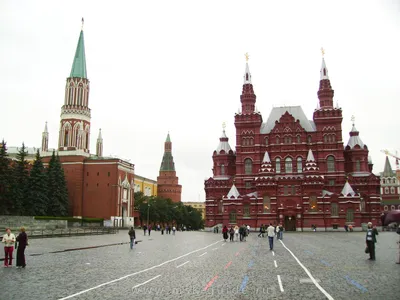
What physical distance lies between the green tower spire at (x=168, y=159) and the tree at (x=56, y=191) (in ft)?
270

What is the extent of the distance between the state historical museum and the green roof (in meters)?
33.3

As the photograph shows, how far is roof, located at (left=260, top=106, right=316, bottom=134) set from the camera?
3211 inches

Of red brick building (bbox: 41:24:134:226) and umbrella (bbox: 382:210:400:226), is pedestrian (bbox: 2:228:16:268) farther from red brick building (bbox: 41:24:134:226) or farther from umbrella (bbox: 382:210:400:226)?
red brick building (bbox: 41:24:134:226)

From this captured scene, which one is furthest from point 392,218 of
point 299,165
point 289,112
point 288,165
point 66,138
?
point 66,138

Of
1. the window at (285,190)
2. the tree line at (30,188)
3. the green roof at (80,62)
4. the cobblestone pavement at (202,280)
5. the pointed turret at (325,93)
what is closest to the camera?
the cobblestone pavement at (202,280)

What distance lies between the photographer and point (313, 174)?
243 ft

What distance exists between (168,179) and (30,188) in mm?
90047

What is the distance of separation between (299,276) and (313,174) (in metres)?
61.8

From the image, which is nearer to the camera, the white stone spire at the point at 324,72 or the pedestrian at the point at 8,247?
the pedestrian at the point at 8,247

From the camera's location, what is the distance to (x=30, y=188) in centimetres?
6600

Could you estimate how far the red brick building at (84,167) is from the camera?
82.8 meters


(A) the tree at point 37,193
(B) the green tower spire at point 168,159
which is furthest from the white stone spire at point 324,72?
(B) the green tower spire at point 168,159

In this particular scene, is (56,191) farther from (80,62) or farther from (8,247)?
(8,247)

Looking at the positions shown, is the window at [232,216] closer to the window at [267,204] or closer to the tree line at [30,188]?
the window at [267,204]
